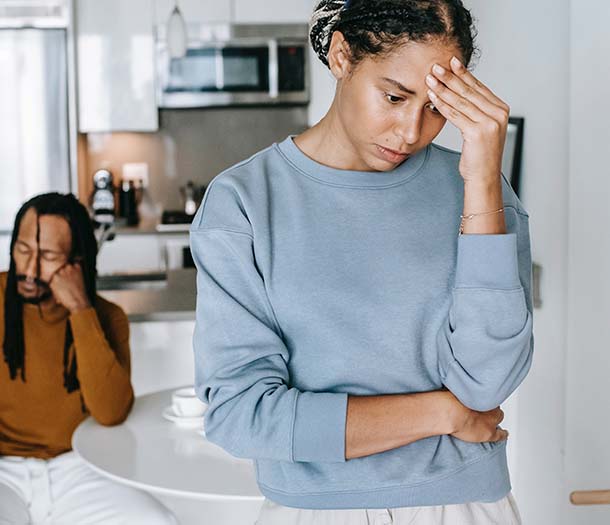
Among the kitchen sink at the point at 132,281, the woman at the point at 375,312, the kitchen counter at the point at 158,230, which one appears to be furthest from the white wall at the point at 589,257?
the kitchen counter at the point at 158,230

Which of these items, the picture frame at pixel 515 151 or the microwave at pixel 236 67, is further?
the microwave at pixel 236 67

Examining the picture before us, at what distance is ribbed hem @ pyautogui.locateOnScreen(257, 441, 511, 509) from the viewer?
1057 mm

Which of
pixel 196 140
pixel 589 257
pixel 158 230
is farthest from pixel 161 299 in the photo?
pixel 196 140

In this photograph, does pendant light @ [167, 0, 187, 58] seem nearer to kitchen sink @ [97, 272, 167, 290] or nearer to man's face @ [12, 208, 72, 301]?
kitchen sink @ [97, 272, 167, 290]

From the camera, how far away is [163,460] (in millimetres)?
1758

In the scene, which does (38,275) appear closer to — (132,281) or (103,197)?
(132,281)

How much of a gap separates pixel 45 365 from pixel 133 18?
9.42ft

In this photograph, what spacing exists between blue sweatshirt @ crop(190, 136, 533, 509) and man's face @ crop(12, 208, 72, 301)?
121 cm

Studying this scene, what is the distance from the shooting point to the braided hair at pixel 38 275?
2164 millimetres

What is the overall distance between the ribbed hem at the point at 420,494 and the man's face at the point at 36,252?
1.29 m

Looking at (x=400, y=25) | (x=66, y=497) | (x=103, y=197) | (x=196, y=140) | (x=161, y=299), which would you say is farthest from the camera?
(x=196, y=140)

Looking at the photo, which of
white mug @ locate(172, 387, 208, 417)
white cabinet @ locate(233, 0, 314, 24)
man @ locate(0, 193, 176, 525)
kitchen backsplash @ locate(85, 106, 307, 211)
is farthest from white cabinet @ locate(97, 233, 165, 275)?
white mug @ locate(172, 387, 208, 417)

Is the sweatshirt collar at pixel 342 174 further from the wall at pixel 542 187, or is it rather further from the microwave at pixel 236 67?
the microwave at pixel 236 67

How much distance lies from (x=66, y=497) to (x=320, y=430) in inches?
48.4
